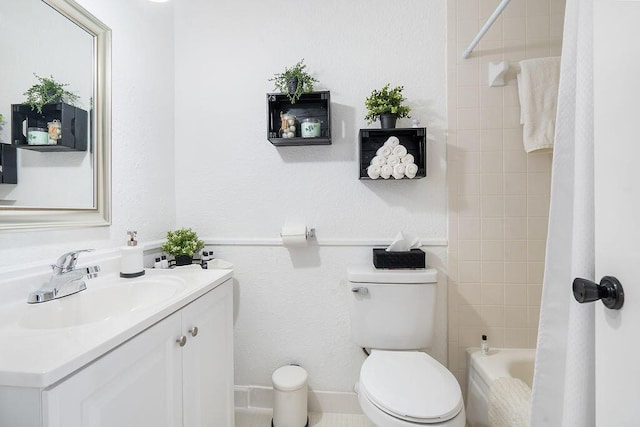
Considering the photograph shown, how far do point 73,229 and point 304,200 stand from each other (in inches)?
39.0

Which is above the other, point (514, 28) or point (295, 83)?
point (514, 28)

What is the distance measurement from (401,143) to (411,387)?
1122 mm

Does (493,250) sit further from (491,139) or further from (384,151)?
(384,151)

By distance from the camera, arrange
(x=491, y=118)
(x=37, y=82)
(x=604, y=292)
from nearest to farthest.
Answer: (x=604, y=292) < (x=37, y=82) < (x=491, y=118)

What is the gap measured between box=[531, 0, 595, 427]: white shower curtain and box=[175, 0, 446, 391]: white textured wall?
0.89 m

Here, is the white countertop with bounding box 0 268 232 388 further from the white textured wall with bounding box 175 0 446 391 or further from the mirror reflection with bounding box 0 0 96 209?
the white textured wall with bounding box 175 0 446 391

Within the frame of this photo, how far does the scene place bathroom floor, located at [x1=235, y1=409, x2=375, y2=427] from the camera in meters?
1.52

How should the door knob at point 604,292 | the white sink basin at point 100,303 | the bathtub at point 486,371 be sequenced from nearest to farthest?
the door knob at point 604,292 < the white sink basin at point 100,303 < the bathtub at point 486,371

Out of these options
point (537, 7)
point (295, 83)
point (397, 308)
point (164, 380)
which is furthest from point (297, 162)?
point (537, 7)

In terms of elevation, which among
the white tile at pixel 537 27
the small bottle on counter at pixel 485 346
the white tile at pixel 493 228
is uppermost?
the white tile at pixel 537 27

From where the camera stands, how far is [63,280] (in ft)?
3.09

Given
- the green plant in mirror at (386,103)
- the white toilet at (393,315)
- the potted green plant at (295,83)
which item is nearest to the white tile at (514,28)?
the green plant in mirror at (386,103)

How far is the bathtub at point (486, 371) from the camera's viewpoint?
1.31 m

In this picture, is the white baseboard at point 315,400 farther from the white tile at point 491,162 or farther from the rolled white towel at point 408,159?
the white tile at point 491,162
